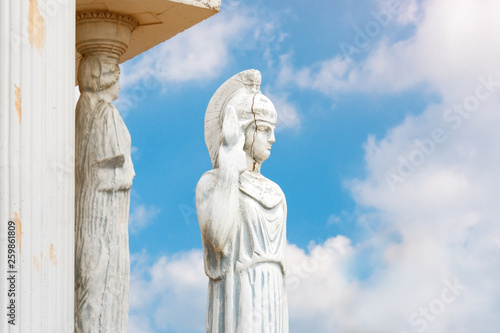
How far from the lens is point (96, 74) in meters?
10.2

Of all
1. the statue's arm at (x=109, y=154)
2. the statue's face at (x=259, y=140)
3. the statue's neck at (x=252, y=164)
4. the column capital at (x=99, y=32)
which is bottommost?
the statue's neck at (x=252, y=164)

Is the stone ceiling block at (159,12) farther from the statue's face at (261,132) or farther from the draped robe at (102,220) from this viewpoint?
the statue's face at (261,132)

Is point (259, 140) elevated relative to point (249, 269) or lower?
elevated

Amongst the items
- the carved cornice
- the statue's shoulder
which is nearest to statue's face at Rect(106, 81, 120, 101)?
the carved cornice

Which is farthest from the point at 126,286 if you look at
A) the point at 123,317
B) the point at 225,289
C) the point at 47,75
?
the point at 47,75

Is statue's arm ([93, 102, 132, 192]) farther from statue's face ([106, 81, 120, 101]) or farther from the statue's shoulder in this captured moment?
the statue's shoulder

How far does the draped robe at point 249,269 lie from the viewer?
8672mm

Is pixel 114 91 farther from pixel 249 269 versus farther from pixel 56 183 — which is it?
pixel 249 269

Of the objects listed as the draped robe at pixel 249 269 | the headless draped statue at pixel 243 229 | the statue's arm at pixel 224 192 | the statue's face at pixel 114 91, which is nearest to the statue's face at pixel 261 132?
the headless draped statue at pixel 243 229

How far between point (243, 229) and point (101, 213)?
170 cm

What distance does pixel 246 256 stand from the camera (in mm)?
8773

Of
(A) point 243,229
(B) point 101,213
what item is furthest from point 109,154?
(A) point 243,229

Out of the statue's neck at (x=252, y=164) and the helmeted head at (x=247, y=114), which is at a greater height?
the helmeted head at (x=247, y=114)

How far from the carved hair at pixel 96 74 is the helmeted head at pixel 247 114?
1.40 metres
